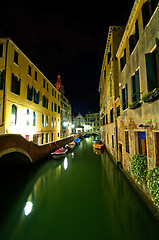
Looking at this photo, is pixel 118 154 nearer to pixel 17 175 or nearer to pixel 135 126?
pixel 135 126

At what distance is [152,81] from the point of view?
15.2 feet

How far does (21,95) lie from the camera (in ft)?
42.3

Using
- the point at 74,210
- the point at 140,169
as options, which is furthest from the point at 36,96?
the point at 140,169

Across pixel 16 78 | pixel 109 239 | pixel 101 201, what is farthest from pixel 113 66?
pixel 109 239

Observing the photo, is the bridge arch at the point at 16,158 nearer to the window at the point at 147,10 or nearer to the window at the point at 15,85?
the window at the point at 15,85

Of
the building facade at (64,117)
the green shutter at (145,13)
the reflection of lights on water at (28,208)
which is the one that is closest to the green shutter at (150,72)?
the green shutter at (145,13)

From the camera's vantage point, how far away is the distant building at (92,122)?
6259 cm

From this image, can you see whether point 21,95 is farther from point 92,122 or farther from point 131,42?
point 92,122

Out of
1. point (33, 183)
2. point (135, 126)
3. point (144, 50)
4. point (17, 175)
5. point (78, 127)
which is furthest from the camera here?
point (78, 127)

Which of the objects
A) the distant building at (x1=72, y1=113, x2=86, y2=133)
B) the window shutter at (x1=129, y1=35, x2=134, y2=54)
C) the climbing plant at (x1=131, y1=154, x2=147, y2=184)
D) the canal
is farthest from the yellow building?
the distant building at (x1=72, y1=113, x2=86, y2=133)

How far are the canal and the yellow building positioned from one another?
5.45 meters

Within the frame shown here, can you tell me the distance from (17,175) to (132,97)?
36.4 ft

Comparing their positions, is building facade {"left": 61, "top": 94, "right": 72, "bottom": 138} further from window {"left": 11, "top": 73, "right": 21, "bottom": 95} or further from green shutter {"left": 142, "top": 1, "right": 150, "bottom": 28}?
green shutter {"left": 142, "top": 1, "right": 150, "bottom": 28}

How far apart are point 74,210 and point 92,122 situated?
189 feet
